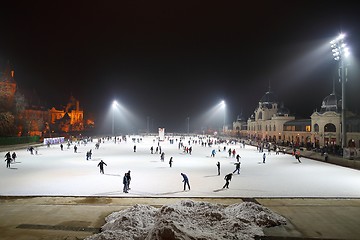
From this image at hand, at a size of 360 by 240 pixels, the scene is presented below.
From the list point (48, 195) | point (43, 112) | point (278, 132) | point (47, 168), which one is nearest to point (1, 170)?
point (47, 168)

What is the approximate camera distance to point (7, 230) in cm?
1048

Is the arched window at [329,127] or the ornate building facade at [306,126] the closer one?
the ornate building facade at [306,126]

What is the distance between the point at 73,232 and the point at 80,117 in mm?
133161

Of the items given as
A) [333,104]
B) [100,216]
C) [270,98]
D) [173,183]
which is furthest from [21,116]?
[270,98]

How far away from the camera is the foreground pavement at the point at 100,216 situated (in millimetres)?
10234

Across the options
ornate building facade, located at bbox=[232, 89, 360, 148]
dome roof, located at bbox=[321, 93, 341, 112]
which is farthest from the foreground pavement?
dome roof, located at bbox=[321, 93, 341, 112]

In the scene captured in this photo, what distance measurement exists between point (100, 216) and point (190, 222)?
3.77 m

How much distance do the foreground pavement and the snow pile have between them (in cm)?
52

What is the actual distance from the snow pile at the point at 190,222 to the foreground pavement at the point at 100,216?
0.52m

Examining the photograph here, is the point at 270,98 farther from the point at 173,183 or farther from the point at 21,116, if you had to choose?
the point at 173,183

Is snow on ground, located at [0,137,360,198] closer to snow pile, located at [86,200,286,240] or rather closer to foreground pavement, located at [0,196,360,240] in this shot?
foreground pavement, located at [0,196,360,240]

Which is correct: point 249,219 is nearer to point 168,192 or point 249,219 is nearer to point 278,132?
point 168,192

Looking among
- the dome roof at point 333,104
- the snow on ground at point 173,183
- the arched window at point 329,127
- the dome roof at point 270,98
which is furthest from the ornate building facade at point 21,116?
the dome roof at point 270,98

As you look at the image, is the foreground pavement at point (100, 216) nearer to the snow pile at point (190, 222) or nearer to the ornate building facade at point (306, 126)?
the snow pile at point (190, 222)
